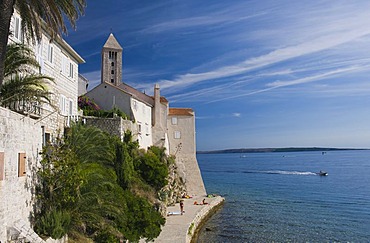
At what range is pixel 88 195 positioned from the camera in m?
16.0

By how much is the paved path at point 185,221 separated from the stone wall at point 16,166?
14.0 meters

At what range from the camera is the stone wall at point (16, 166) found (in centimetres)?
1066

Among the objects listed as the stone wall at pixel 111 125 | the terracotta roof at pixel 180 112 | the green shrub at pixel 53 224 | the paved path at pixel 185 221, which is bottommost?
the paved path at pixel 185 221

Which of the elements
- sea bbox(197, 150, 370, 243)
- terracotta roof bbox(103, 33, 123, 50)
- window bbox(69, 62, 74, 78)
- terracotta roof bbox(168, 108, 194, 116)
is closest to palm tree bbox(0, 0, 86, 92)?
window bbox(69, 62, 74, 78)

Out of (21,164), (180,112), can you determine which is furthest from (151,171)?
(180,112)

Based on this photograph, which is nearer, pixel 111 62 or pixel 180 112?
pixel 180 112

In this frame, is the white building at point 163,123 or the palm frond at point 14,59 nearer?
the palm frond at point 14,59

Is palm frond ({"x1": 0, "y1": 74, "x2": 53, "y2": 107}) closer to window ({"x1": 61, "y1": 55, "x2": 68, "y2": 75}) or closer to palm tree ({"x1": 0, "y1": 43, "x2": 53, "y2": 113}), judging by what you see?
palm tree ({"x1": 0, "y1": 43, "x2": 53, "y2": 113})

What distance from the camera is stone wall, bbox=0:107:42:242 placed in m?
10.7

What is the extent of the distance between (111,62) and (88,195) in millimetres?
34957

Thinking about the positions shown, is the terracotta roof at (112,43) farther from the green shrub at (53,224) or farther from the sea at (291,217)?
the green shrub at (53,224)

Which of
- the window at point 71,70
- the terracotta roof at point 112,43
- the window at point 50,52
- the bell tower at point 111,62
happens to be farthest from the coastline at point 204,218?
the terracotta roof at point 112,43

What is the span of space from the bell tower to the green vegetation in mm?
24705

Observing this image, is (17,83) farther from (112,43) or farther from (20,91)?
(112,43)
